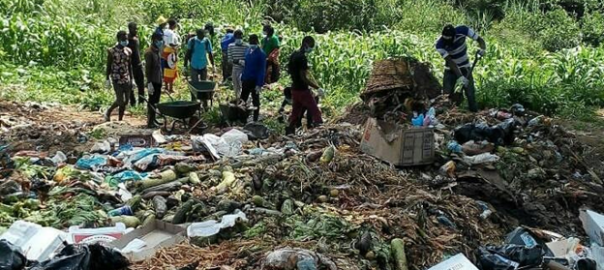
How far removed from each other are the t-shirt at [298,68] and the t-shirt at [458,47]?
2.37 m

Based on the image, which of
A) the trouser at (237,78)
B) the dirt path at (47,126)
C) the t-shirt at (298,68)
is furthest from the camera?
the trouser at (237,78)

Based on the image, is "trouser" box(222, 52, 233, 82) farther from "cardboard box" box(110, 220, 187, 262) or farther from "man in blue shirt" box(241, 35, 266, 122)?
"cardboard box" box(110, 220, 187, 262)

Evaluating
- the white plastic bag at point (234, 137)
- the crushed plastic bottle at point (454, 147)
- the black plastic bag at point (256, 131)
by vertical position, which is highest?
the white plastic bag at point (234, 137)

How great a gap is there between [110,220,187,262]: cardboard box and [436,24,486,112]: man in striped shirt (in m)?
6.21

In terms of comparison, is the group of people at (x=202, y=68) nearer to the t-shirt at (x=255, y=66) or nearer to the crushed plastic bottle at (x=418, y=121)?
the t-shirt at (x=255, y=66)

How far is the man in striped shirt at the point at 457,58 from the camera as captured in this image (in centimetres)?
1160

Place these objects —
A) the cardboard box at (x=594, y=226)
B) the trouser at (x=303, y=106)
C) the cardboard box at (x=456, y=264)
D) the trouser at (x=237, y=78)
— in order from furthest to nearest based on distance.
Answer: the trouser at (x=237, y=78) < the trouser at (x=303, y=106) < the cardboard box at (x=594, y=226) < the cardboard box at (x=456, y=264)

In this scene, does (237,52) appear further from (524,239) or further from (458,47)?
(524,239)

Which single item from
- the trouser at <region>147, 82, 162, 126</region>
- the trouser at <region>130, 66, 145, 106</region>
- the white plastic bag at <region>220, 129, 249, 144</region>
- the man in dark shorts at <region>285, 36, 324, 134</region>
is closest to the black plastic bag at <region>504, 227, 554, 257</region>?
the white plastic bag at <region>220, 129, 249, 144</region>

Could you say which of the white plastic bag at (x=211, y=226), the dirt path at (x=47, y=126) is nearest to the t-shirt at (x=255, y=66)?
the dirt path at (x=47, y=126)

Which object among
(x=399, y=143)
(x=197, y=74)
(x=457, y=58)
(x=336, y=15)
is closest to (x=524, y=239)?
(x=399, y=143)

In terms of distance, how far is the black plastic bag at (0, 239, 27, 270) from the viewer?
218 inches

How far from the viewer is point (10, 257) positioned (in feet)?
18.4

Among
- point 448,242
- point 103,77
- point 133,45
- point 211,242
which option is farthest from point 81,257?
point 103,77
